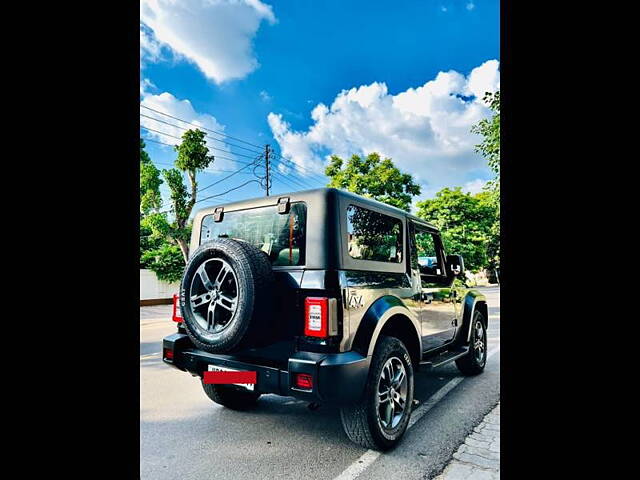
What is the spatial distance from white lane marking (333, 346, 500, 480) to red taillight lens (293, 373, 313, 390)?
0.65 metres

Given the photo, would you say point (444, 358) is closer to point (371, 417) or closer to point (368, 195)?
point (371, 417)

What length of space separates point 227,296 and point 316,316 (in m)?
0.71

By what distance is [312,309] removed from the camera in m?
2.72

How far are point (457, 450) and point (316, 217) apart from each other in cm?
211

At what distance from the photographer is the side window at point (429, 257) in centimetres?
453

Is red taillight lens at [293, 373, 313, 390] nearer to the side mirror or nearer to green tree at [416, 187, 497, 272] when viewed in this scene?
the side mirror

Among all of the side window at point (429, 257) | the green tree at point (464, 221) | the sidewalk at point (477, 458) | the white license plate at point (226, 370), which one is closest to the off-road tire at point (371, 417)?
the sidewalk at point (477, 458)

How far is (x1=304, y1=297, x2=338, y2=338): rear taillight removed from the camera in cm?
266

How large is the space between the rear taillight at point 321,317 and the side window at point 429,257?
2092 mm

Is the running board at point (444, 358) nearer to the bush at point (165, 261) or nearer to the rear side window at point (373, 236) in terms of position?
the rear side window at point (373, 236)
